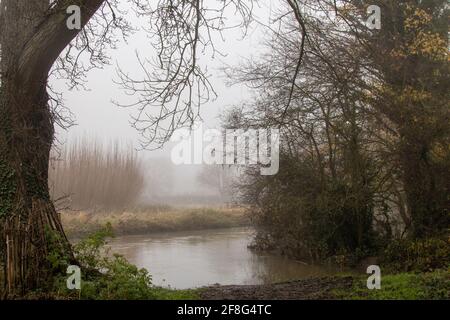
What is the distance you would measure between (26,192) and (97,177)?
73.6 ft

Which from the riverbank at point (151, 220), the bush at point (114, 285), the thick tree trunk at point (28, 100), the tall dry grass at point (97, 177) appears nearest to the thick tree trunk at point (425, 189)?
the bush at point (114, 285)

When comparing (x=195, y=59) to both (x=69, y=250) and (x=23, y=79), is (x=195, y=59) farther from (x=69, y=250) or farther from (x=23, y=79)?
(x=69, y=250)

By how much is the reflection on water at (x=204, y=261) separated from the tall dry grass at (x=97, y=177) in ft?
23.3

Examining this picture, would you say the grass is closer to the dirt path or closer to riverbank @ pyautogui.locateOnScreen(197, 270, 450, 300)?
riverbank @ pyautogui.locateOnScreen(197, 270, 450, 300)

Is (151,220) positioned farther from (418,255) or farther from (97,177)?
(418,255)

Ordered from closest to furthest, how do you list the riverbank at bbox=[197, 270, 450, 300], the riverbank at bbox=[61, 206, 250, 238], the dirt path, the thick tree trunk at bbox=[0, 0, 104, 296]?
the riverbank at bbox=[197, 270, 450, 300], the dirt path, the thick tree trunk at bbox=[0, 0, 104, 296], the riverbank at bbox=[61, 206, 250, 238]

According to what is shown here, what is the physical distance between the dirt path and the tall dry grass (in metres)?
21.4

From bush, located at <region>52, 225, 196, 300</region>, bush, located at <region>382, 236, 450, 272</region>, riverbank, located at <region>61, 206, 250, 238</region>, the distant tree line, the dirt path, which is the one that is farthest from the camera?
riverbank, located at <region>61, 206, 250, 238</region>

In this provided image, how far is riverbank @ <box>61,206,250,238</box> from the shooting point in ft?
75.1

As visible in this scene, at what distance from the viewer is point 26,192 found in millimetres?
7457

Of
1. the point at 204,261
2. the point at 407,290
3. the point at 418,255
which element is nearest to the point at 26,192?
the point at 407,290

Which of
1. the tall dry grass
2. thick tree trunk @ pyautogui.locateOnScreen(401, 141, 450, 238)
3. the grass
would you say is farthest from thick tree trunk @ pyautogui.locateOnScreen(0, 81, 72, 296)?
the tall dry grass

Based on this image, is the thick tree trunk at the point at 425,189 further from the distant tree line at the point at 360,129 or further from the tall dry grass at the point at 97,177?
the tall dry grass at the point at 97,177

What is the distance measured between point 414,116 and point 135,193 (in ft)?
71.6
